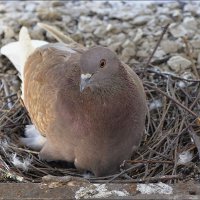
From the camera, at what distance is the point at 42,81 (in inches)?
160

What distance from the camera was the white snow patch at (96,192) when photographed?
98.9 inches

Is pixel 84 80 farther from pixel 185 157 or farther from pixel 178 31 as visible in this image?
pixel 178 31

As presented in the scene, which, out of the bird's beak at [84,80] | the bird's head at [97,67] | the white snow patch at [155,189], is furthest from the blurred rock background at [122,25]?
the white snow patch at [155,189]

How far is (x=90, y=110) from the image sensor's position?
11.6ft

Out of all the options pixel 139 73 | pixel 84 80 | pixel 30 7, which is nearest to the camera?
pixel 84 80

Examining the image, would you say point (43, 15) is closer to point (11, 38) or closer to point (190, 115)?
point (11, 38)

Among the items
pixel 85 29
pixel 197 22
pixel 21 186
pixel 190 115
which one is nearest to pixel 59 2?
pixel 85 29

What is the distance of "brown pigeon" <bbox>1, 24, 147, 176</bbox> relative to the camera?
11.6 feet

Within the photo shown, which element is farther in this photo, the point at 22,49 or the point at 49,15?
the point at 49,15

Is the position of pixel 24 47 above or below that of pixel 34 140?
above

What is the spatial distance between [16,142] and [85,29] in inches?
73.4

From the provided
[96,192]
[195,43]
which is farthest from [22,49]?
[96,192]

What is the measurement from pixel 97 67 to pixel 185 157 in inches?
37.7

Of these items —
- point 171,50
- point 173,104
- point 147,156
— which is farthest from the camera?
point 171,50
